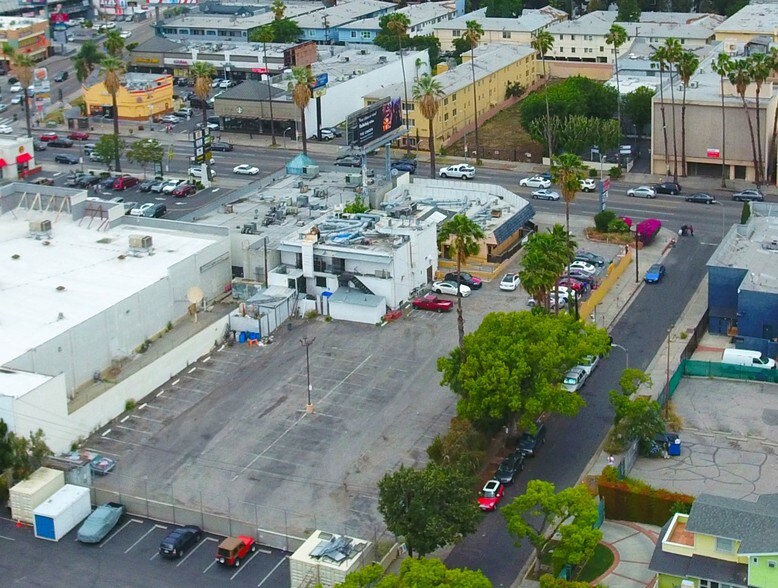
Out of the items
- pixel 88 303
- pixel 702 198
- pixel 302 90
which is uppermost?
pixel 302 90

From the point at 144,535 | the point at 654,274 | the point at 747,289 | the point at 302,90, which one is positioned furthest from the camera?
the point at 302,90

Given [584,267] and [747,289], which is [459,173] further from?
[747,289]

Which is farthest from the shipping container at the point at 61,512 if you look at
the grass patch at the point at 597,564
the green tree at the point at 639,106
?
the green tree at the point at 639,106

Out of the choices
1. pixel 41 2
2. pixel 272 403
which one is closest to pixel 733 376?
pixel 272 403

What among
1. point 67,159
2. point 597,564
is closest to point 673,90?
point 67,159

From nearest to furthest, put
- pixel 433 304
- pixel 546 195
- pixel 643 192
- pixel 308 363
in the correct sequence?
pixel 308 363 < pixel 433 304 < pixel 546 195 < pixel 643 192

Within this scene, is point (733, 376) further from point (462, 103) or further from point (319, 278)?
point (462, 103)

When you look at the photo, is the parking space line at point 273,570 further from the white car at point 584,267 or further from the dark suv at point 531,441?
the white car at point 584,267
